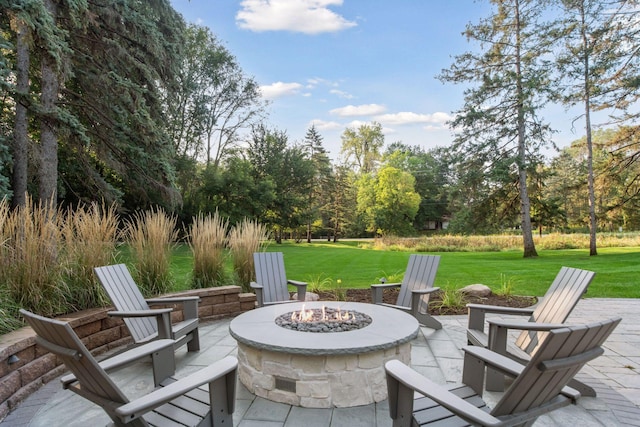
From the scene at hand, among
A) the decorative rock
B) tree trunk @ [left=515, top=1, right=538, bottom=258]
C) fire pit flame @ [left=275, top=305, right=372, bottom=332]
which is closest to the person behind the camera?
fire pit flame @ [left=275, top=305, right=372, bottom=332]

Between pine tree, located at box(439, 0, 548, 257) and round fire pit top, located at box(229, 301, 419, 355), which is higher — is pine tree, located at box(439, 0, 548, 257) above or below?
above

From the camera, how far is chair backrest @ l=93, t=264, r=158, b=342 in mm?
2912

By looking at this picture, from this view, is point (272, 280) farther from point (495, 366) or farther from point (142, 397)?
point (495, 366)

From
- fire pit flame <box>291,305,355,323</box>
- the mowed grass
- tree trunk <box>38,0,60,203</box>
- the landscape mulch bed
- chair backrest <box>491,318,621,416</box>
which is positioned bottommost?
the mowed grass

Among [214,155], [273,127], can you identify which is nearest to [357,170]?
[273,127]

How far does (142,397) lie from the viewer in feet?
5.27

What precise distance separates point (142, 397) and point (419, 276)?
10.9ft

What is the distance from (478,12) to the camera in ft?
42.2

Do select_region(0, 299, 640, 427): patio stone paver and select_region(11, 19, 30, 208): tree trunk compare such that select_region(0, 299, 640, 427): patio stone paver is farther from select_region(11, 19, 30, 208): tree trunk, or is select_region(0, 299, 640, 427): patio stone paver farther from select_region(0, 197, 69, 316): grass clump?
select_region(11, 19, 30, 208): tree trunk

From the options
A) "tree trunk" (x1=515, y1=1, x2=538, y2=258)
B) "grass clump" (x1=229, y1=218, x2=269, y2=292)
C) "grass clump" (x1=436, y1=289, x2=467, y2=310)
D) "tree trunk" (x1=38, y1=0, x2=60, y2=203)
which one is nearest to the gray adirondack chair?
"grass clump" (x1=229, y1=218, x2=269, y2=292)

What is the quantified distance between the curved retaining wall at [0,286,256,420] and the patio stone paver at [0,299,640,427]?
9cm

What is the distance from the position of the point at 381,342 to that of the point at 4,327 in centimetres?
277

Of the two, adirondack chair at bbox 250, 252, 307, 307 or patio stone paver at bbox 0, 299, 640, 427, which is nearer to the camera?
patio stone paver at bbox 0, 299, 640, 427

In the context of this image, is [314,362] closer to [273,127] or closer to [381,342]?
[381,342]
